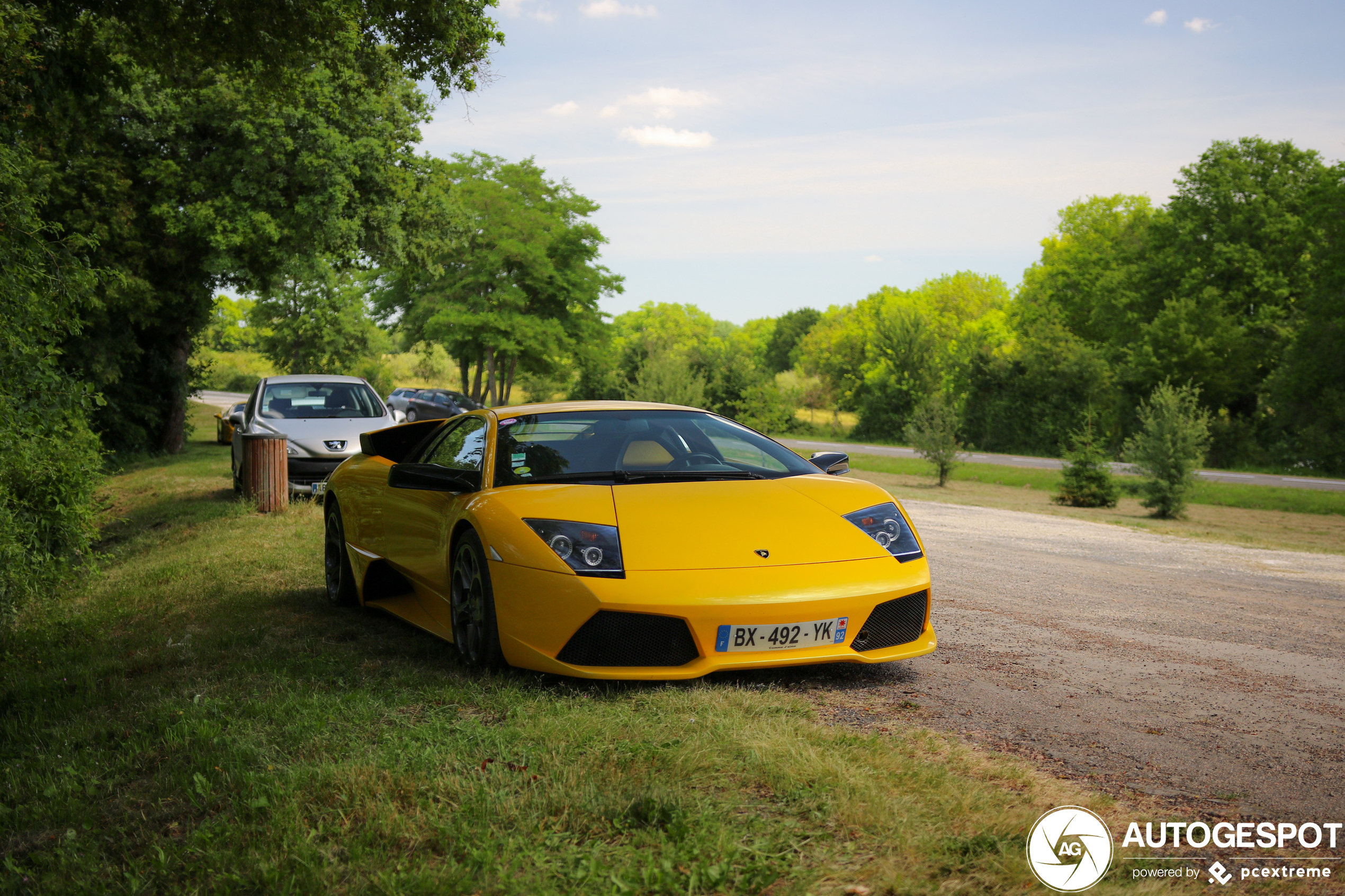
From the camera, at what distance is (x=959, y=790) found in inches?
126

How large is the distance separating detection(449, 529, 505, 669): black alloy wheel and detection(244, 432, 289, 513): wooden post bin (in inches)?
337

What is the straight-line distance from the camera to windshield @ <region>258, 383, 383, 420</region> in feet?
48.6

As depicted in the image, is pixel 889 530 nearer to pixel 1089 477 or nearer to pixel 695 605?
pixel 695 605

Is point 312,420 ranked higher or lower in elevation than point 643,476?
lower

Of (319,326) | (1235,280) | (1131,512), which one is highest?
(1235,280)

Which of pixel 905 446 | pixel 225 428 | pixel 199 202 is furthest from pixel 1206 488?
pixel 225 428

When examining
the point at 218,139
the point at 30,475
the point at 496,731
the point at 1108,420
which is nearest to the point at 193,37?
the point at 30,475

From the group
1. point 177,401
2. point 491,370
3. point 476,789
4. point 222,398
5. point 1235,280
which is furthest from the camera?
point 222,398

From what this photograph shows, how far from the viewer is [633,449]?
5.43m

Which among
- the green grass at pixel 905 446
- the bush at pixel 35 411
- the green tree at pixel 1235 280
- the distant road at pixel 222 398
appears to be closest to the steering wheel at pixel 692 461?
the bush at pixel 35 411

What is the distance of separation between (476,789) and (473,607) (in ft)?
5.39

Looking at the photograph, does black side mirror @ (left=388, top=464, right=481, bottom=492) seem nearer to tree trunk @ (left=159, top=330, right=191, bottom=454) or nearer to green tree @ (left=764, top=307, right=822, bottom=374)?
tree trunk @ (left=159, top=330, right=191, bottom=454)

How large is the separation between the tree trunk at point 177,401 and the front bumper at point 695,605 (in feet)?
78.1

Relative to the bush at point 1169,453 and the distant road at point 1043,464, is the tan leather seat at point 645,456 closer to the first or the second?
the bush at point 1169,453
